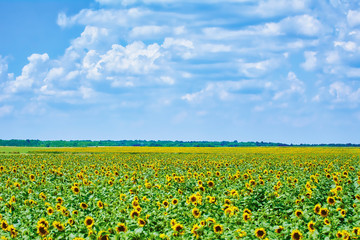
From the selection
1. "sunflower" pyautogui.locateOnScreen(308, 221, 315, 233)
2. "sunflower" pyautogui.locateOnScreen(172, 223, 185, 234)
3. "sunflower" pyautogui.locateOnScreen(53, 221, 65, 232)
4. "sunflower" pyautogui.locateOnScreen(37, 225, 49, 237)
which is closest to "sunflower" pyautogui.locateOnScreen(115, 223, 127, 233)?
"sunflower" pyautogui.locateOnScreen(172, 223, 185, 234)

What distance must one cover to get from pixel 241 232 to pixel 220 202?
3.59 m

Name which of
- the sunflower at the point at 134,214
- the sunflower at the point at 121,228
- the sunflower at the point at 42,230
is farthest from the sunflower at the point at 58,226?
the sunflower at the point at 134,214

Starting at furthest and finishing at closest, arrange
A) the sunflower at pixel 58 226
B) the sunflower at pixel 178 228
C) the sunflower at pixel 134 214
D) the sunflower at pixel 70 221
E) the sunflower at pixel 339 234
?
the sunflower at pixel 134 214 < the sunflower at pixel 70 221 < the sunflower at pixel 58 226 < the sunflower at pixel 178 228 < the sunflower at pixel 339 234

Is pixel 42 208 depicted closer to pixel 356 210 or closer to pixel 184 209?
pixel 184 209

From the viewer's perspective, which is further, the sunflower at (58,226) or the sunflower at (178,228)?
the sunflower at (58,226)

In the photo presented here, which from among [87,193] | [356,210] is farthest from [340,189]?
[87,193]

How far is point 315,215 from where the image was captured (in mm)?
8328

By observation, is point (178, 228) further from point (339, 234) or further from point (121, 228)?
point (339, 234)

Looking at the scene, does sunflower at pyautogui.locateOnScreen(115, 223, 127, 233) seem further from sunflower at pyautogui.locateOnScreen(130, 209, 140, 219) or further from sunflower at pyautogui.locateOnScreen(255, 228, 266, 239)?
sunflower at pyautogui.locateOnScreen(255, 228, 266, 239)

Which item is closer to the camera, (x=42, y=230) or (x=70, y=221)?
(x=42, y=230)

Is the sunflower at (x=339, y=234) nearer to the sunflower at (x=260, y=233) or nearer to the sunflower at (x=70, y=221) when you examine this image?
the sunflower at (x=260, y=233)

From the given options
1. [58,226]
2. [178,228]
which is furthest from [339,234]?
[58,226]

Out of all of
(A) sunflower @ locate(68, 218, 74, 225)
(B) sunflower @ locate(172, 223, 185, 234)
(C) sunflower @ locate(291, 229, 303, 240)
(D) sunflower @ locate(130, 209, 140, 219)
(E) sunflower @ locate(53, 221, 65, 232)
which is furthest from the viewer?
(D) sunflower @ locate(130, 209, 140, 219)

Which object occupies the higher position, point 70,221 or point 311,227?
point 311,227
